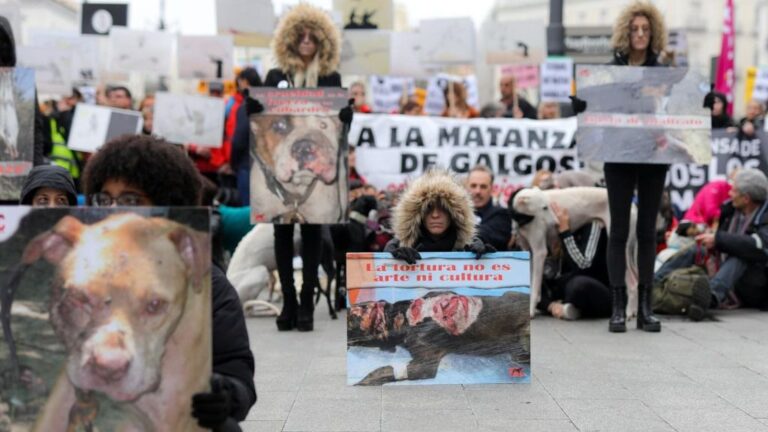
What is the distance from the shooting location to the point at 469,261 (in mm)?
5777

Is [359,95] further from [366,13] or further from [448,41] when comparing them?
[448,41]

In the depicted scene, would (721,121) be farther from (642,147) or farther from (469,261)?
(469,261)

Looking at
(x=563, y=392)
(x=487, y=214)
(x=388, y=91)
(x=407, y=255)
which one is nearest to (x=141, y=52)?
(x=388, y=91)

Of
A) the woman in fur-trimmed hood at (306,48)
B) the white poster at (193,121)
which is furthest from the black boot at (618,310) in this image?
the white poster at (193,121)

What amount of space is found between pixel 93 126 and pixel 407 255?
676 cm

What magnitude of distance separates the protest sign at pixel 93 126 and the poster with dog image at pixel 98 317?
9.16 m

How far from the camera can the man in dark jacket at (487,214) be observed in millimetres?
8711

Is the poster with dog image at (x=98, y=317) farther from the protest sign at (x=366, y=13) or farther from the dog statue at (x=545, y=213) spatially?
the protest sign at (x=366, y=13)

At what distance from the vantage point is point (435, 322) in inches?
225

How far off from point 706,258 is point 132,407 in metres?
7.26

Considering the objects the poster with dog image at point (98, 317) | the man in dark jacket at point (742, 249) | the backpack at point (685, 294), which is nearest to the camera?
the poster with dog image at point (98, 317)

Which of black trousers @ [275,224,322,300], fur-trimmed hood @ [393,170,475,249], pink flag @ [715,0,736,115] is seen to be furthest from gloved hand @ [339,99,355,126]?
pink flag @ [715,0,736,115]

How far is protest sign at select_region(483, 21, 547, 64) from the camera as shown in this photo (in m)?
13.9

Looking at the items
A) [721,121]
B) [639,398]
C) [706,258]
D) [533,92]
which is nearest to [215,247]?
[706,258]
